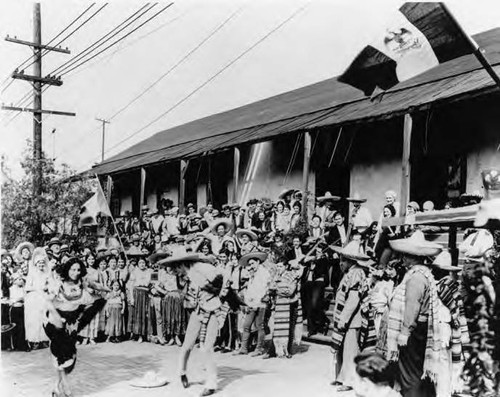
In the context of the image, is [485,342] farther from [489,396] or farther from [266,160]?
[266,160]

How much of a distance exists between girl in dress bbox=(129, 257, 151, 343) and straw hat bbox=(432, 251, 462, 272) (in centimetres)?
620

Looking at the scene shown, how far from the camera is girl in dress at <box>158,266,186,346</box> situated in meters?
10.3

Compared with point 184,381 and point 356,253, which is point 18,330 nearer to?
point 184,381

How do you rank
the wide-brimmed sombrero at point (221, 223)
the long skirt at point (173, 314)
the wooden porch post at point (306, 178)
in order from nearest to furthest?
the long skirt at point (173, 314)
the wide-brimmed sombrero at point (221, 223)
the wooden porch post at point (306, 178)

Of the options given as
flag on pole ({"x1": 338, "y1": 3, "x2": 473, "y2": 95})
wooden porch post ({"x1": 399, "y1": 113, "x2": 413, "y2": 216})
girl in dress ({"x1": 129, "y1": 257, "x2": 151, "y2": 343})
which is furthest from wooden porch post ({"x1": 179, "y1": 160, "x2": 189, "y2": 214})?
flag on pole ({"x1": 338, "y1": 3, "x2": 473, "y2": 95})

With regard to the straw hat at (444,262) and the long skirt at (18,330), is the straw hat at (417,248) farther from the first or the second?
the long skirt at (18,330)

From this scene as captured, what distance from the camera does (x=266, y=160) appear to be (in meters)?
15.8

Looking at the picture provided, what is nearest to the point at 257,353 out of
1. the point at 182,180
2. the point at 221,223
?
the point at 221,223

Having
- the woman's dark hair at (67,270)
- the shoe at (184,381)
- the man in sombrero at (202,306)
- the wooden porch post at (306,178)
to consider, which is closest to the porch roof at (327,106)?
the wooden porch post at (306,178)

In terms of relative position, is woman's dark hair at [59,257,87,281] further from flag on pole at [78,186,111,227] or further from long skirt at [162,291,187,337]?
flag on pole at [78,186,111,227]

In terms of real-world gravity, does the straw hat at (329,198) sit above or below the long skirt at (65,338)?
above

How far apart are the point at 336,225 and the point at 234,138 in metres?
5.47

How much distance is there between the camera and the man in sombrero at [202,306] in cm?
739

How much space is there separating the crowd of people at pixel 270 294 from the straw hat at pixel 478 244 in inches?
2.5
